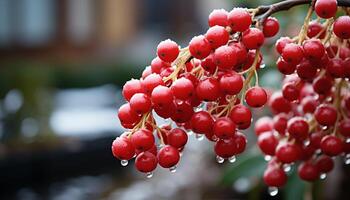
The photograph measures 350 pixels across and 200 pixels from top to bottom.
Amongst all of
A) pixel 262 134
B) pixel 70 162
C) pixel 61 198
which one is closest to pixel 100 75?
pixel 70 162

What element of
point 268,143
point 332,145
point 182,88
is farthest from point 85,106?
point 182,88

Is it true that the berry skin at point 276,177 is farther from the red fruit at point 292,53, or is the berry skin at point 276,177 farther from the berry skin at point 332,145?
the red fruit at point 292,53

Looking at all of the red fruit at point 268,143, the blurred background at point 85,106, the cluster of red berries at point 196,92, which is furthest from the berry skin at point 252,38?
the blurred background at point 85,106

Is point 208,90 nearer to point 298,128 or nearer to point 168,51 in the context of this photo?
point 168,51

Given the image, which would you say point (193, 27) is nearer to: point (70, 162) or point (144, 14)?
point (144, 14)

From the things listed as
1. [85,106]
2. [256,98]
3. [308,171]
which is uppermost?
[85,106]

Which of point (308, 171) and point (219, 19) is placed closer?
point (219, 19)
